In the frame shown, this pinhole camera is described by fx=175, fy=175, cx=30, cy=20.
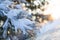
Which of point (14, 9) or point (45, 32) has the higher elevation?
point (14, 9)

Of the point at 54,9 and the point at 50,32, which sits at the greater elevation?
the point at 54,9

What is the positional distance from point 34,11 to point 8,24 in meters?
0.23

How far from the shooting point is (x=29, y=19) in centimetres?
128

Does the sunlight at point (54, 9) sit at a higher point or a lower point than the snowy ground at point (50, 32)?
higher

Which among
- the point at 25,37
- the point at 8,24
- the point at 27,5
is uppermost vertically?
the point at 27,5

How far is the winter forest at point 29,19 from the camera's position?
1.24 metres

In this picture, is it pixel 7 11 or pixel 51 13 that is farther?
pixel 51 13

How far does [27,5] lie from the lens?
132 cm

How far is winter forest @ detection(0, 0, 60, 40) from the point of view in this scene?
4.06 ft

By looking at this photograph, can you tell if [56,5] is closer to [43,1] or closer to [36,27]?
[43,1]

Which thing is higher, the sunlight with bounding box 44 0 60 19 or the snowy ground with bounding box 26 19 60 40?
the sunlight with bounding box 44 0 60 19

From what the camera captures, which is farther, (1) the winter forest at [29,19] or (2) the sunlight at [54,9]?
(2) the sunlight at [54,9]

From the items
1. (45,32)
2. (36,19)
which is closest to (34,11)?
(36,19)

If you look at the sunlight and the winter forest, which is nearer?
the winter forest
